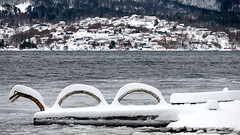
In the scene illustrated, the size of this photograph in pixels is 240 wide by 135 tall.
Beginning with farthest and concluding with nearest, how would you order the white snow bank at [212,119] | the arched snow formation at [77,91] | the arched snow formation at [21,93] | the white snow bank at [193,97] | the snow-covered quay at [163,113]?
the arched snow formation at [77,91], the arched snow formation at [21,93], the white snow bank at [193,97], the snow-covered quay at [163,113], the white snow bank at [212,119]

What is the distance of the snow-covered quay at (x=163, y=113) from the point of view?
14.2 metres

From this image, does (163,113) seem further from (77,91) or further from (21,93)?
(21,93)

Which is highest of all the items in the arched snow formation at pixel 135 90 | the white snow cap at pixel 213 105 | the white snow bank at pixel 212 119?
the arched snow formation at pixel 135 90

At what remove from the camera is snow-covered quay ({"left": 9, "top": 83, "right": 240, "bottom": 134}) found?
14242 millimetres

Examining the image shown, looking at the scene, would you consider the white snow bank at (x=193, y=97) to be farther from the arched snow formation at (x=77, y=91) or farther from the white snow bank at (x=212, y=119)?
the arched snow formation at (x=77, y=91)

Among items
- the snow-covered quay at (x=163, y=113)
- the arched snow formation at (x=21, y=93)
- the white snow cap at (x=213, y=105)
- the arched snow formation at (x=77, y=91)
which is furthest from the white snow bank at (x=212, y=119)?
the arched snow formation at (x=21, y=93)

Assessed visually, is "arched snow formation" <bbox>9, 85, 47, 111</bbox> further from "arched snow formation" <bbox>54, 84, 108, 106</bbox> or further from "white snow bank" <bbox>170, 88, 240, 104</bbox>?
"white snow bank" <bbox>170, 88, 240, 104</bbox>

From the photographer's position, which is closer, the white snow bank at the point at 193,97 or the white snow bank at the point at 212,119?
the white snow bank at the point at 212,119

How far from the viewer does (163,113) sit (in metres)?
15.4

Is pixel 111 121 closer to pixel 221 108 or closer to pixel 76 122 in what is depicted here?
pixel 76 122

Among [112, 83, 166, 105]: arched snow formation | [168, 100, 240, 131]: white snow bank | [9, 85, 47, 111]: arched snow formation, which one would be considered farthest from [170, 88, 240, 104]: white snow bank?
[9, 85, 47, 111]: arched snow formation

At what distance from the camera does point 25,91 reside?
55.1 ft

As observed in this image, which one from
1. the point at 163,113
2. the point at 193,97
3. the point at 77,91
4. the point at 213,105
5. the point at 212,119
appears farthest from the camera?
the point at 77,91

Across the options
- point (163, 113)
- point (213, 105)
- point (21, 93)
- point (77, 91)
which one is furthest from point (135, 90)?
point (21, 93)
